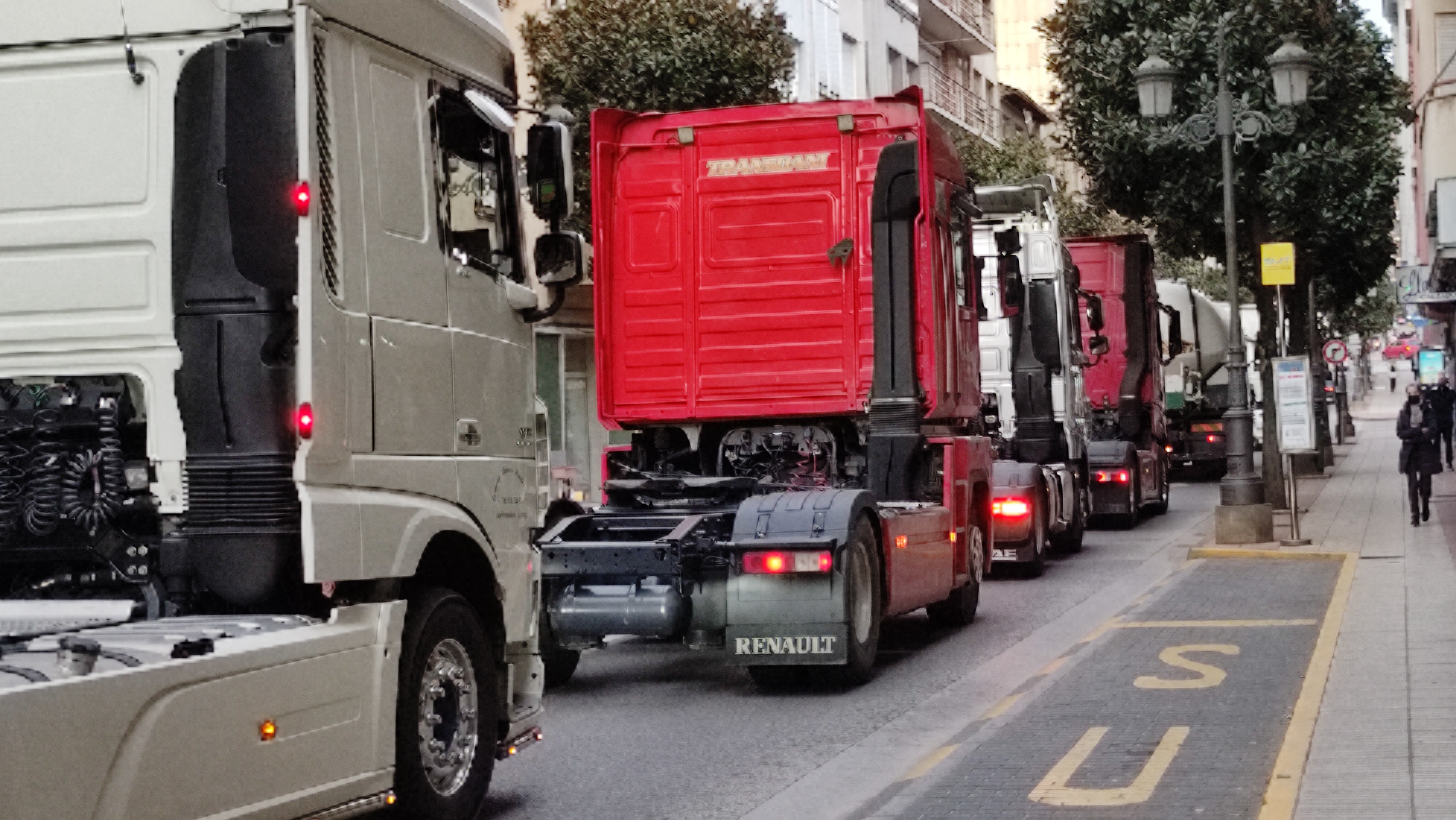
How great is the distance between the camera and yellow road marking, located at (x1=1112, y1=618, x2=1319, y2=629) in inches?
531

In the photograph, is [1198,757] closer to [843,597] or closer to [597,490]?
[843,597]

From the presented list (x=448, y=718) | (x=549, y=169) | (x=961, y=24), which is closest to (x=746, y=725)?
(x=448, y=718)

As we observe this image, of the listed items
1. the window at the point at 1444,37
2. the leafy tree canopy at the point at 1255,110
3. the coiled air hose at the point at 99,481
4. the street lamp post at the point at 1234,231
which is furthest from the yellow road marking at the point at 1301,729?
the window at the point at 1444,37

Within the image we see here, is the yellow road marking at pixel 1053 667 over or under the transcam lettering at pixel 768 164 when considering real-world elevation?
under

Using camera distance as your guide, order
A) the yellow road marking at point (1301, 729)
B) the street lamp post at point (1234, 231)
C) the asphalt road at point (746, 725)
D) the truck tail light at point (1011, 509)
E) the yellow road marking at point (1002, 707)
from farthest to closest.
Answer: the street lamp post at point (1234, 231), the truck tail light at point (1011, 509), the yellow road marking at point (1002, 707), the asphalt road at point (746, 725), the yellow road marking at point (1301, 729)

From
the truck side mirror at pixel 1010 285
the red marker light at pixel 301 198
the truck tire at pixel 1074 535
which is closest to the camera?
the red marker light at pixel 301 198

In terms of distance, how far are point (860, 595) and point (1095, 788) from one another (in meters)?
3.69

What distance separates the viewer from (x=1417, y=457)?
Result: 23203mm

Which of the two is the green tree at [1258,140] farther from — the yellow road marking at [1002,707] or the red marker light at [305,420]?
the red marker light at [305,420]

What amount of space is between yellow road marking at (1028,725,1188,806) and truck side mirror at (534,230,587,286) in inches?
104

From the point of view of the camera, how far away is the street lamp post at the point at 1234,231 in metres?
20.4

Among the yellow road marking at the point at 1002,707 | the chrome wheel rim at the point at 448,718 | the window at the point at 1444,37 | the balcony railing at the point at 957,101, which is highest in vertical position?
the balcony railing at the point at 957,101

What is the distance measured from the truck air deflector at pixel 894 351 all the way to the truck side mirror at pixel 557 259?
529 cm

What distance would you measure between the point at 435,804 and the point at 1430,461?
18718 mm
